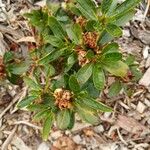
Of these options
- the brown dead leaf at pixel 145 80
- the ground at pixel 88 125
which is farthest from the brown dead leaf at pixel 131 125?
the brown dead leaf at pixel 145 80

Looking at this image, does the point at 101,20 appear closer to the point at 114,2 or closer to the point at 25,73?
the point at 114,2

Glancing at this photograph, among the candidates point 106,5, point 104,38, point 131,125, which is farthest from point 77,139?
point 106,5

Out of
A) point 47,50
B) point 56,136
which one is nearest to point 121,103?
point 56,136

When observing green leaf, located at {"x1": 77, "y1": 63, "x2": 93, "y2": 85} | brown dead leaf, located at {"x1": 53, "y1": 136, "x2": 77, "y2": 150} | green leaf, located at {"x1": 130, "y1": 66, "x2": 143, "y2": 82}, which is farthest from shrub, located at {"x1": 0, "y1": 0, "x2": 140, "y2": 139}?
brown dead leaf, located at {"x1": 53, "y1": 136, "x2": 77, "y2": 150}

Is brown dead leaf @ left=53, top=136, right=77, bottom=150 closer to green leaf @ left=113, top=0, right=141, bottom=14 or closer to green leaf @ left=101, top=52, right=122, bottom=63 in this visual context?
green leaf @ left=101, top=52, right=122, bottom=63

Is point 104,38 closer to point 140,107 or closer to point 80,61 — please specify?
point 80,61

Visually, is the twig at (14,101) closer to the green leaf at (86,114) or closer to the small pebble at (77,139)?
the small pebble at (77,139)
